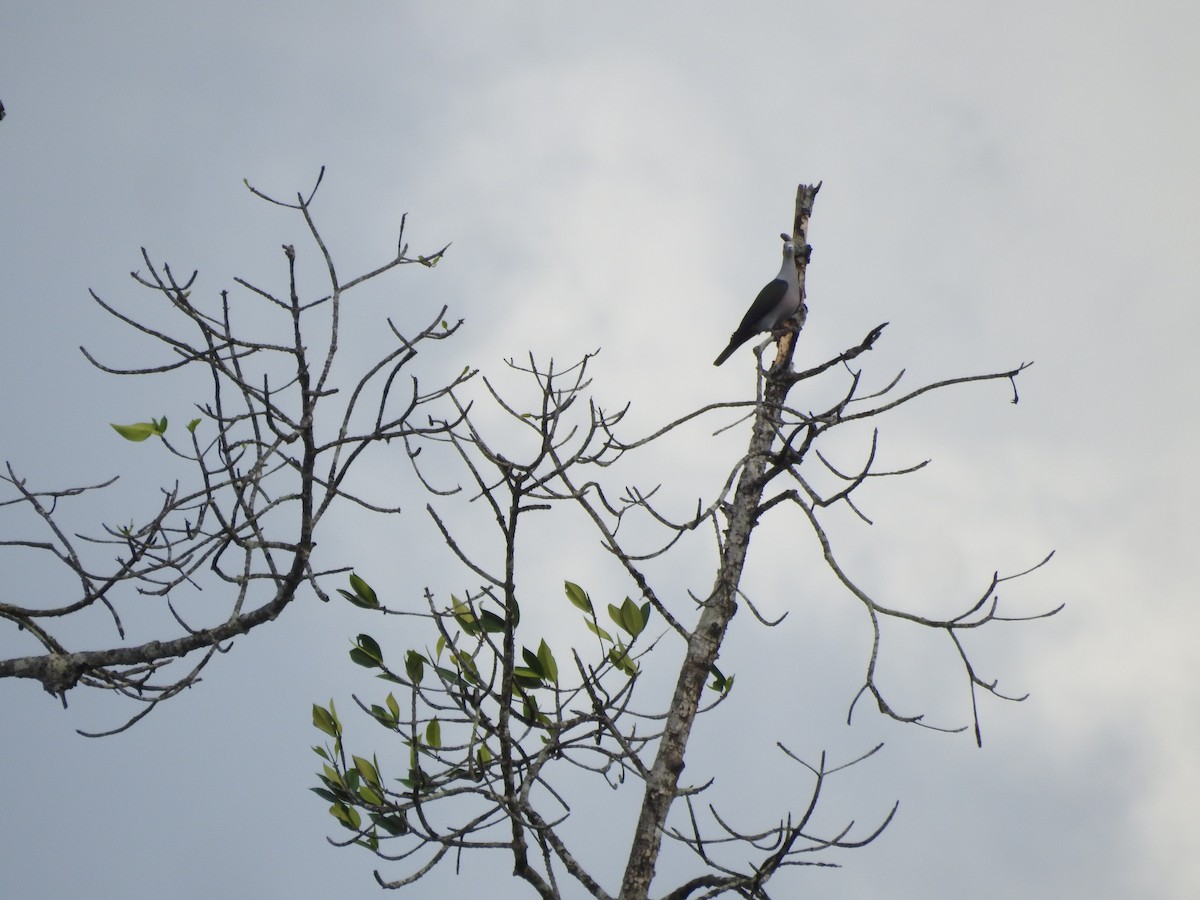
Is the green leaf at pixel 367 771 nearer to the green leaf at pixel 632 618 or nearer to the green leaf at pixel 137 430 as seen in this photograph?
the green leaf at pixel 632 618

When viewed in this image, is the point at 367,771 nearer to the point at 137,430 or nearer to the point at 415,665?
the point at 415,665

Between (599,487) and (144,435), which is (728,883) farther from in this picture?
(144,435)

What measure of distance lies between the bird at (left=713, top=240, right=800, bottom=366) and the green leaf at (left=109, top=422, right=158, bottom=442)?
336 centimetres

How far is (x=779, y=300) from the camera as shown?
627cm

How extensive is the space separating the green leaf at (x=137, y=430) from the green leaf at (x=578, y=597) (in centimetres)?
218

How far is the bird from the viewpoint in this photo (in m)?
6.07

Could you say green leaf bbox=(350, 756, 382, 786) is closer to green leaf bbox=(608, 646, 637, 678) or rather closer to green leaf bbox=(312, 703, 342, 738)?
green leaf bbox=(312, 703, 342, 738)

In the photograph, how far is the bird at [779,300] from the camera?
239 inches

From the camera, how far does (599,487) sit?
455 cm

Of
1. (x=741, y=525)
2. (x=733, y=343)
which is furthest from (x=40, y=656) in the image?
(x=733, y=343)

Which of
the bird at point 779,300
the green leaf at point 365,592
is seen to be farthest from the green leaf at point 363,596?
the bird at point 779,300

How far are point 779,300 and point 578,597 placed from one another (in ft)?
7.70

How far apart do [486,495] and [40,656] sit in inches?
92.7

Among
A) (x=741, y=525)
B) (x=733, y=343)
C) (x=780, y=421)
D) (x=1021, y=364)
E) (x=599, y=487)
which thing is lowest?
(x=599, y=487)
